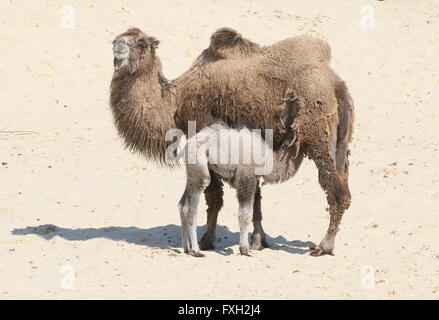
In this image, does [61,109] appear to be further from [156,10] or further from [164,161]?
[164,161]

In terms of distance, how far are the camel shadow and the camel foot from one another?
0.11 m

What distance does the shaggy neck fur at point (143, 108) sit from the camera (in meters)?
10.8

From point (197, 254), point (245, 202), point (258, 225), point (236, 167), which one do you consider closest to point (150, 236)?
point (197, 254)

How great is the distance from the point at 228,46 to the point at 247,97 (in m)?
0.72

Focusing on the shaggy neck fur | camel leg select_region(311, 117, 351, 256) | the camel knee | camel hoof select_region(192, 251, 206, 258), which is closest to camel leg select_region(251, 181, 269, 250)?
camel leg select_region(311, 117, 351, 256)

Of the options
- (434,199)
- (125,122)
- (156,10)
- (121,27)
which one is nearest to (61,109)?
(121,27)

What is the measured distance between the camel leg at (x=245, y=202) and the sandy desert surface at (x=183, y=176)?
0.18 m

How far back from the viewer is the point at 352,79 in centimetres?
1848

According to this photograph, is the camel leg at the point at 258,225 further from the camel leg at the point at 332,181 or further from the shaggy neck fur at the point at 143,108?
the shaggy neck fur at the point at 143,108

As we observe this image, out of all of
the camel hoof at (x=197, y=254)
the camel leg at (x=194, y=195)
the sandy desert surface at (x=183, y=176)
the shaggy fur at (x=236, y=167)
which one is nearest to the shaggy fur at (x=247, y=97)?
the shaggy fur at (x=236, y=167)

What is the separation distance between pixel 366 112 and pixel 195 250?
23.2 ft

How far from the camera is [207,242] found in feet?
36.6

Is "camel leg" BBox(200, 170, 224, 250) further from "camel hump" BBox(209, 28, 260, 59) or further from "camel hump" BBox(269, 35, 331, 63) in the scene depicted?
"camel hump" BBox(269, 35, 331, 63)

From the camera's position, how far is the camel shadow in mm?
11156
